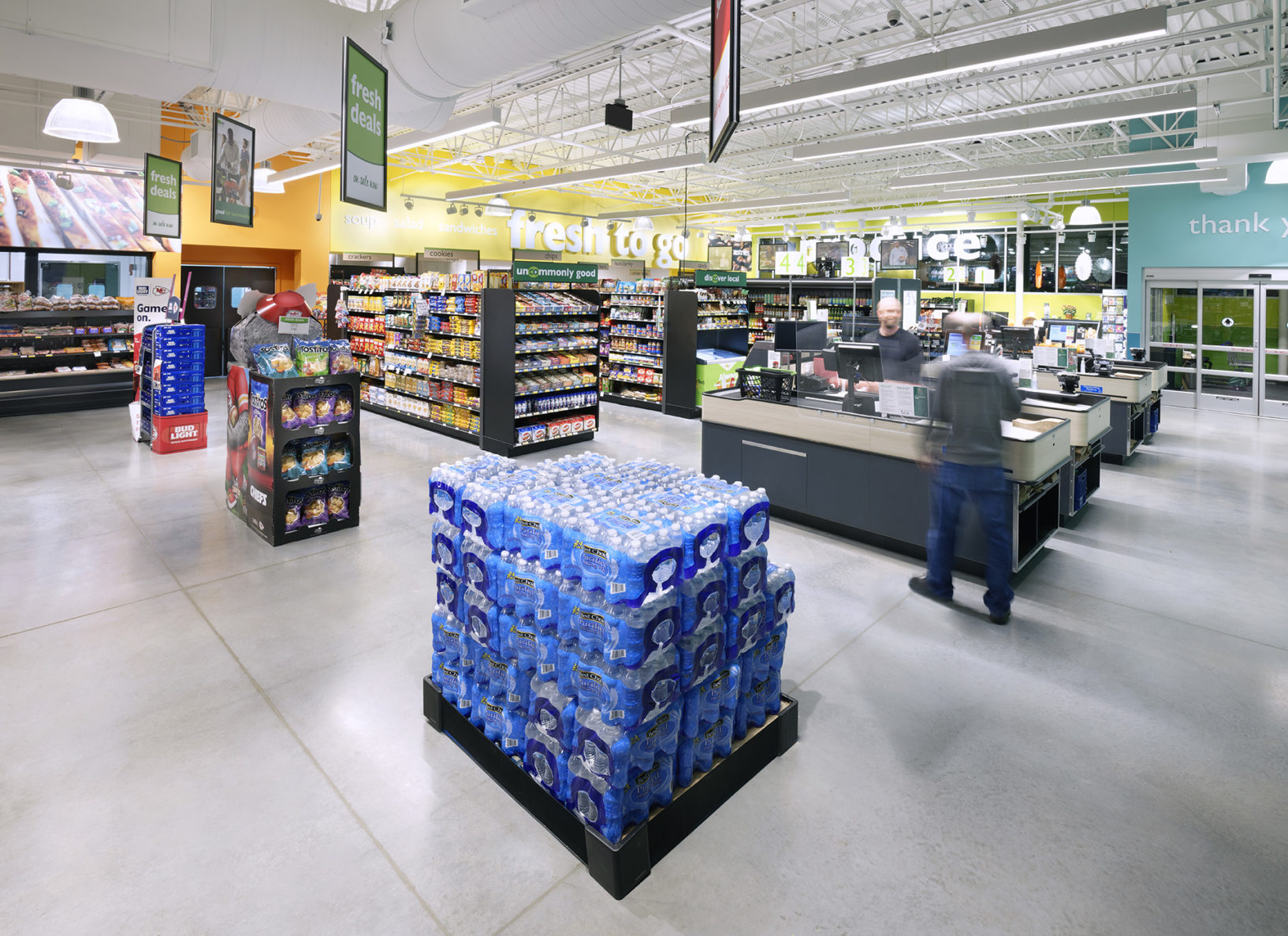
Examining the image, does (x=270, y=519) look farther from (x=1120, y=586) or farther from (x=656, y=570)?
(x=1120, y=586)

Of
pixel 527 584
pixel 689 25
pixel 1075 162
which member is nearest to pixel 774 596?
pixel 527 584

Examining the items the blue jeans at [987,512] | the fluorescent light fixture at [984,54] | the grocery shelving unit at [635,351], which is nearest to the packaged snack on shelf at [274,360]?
the blue jeans at [987,512]

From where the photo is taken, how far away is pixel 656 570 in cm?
223

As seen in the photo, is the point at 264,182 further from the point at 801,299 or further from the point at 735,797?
the point at 735,797

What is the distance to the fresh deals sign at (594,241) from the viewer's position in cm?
1842

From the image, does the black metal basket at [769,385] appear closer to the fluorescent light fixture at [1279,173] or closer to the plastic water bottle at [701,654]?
the plastic water bottle at [701,654]

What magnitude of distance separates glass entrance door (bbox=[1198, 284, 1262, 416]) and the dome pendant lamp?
1647 centimetres

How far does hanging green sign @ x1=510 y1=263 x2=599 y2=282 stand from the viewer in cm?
963

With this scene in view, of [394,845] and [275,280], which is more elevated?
[275,280]

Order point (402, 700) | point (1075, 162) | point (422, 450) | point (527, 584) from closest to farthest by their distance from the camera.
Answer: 1. point (527, 584)
2. point (402, 700)
3. point (422, 450)
4. point (1075, 162)

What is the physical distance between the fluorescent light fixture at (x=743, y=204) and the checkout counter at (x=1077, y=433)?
10.4m

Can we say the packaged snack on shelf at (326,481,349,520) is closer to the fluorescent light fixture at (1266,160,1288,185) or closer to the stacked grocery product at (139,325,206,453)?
the stacked grocery product at (139,325,206,453)

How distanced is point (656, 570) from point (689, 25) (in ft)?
30.0

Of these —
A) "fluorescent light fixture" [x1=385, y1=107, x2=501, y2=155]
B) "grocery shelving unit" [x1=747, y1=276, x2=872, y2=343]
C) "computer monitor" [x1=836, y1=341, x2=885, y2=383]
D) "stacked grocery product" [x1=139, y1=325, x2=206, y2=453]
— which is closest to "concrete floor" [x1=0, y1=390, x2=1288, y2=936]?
"computer monitor" [x1=836, y1=341, x2=885, y2=383]
